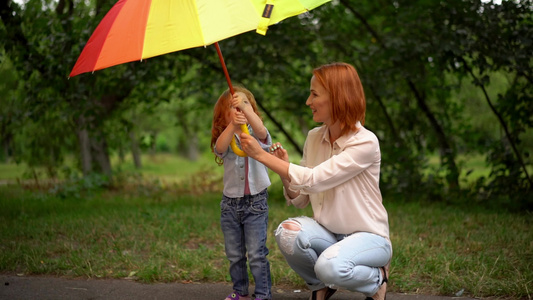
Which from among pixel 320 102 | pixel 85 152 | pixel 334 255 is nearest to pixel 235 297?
pixel 334 255

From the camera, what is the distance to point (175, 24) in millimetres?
2738

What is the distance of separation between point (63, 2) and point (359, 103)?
20.8 feet

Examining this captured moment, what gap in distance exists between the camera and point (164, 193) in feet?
28.9

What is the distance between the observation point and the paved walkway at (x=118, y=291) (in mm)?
3684

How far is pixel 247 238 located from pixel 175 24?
4.55 ft

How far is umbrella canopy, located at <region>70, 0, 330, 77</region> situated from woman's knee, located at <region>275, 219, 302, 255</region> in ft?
3.75

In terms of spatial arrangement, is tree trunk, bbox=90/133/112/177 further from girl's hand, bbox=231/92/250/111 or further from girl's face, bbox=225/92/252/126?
girl's hand, bbox=231/92/250/111

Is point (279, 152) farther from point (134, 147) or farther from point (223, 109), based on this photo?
point (134, 147)

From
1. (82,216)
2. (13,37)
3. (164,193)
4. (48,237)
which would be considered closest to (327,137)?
(48,237)

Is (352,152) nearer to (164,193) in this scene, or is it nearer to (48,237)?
(48,237)

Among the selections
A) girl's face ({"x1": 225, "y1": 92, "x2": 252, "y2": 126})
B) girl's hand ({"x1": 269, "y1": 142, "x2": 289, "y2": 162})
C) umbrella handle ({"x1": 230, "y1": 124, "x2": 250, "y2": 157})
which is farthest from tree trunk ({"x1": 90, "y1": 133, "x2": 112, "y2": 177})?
girl's hand ({"x1": 269, "y1": 142, "x2": 289, "y2": 162})

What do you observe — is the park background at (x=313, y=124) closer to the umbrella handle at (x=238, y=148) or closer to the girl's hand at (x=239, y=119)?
the umbrella handle at (x=238, y=148)

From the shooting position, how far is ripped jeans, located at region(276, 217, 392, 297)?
2.86m

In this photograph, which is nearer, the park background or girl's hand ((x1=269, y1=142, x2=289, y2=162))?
girl's hand ((x1=269, y1=142, x2=289, y2=162))
